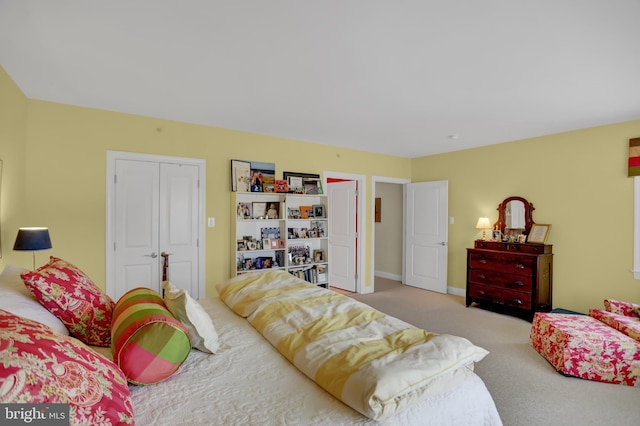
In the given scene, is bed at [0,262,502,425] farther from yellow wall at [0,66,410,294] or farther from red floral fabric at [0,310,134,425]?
yellow wall at [0,66,410,294]

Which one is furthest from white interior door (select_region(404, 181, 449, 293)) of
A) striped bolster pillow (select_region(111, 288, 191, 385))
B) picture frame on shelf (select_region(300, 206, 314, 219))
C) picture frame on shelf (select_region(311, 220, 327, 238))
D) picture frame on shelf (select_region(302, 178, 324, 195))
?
striped bolster pillow (select_region(111, 288, 191, 385))

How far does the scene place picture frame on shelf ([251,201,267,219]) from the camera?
4367mm

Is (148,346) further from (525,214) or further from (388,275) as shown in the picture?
(388,275)

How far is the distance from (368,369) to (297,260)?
353cm

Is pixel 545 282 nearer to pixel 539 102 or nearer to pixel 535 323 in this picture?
pixel 535 323

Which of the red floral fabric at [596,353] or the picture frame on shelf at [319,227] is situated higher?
the picture frame on shelf at [319,227]

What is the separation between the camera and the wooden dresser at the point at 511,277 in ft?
13.4

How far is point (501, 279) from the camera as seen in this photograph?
4.37 metres

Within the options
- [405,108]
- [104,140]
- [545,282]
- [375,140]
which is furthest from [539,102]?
[104,140]

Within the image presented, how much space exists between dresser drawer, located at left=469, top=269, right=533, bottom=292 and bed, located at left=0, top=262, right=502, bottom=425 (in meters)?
3.36

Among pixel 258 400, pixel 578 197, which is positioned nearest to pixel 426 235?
pixel 578 197

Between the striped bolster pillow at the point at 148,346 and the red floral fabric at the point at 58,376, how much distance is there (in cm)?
19

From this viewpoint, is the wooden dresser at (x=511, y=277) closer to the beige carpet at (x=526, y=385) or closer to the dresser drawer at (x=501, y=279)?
the dresser drawer at (x=501, y=279)

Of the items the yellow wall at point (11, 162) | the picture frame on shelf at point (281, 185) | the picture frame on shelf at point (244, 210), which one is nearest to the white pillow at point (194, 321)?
the yellow wall at point (11, 162)
